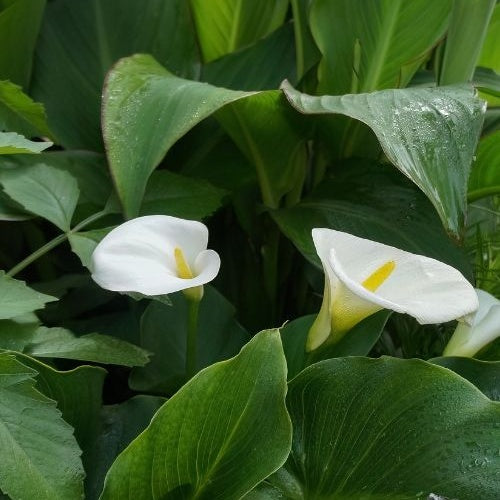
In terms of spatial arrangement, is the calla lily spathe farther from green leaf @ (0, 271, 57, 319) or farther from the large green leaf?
the large green leaf

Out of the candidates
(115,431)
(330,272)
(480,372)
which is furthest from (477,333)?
(115,431)

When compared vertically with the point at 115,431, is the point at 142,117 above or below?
above

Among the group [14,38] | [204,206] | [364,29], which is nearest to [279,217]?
[204,206]

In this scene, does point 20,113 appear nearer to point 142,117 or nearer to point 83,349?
point 142,117

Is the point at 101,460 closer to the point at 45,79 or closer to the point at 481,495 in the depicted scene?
the point at 481,495

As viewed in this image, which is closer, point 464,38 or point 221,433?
point 221,433
